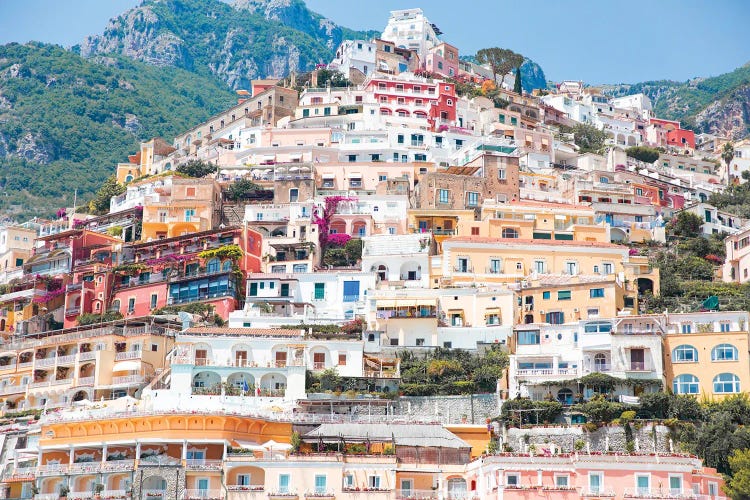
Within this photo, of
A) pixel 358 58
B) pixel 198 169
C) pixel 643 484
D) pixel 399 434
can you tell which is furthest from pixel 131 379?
pixel 358 58

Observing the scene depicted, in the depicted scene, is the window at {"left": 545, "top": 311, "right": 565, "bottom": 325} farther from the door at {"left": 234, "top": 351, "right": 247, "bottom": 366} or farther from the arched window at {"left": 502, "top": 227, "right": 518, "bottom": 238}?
the door at {"left": 234, "top": 351, "right": 247, "bottom": 366}

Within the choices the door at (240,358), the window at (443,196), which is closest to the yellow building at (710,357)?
the door at (240,358)

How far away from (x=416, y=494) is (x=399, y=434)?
10.5 feet

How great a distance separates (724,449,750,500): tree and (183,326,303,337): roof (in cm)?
2395

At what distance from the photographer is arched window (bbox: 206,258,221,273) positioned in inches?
2813

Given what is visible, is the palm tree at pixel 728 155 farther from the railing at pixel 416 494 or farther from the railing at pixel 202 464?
the railing at pixel 202 464

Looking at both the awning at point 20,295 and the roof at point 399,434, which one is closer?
the roof at point 399,434

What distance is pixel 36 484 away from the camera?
54.9 m

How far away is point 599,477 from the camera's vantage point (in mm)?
46312

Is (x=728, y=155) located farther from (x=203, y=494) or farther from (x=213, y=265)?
(x=203, y=494)

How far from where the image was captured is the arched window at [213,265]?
71.4m

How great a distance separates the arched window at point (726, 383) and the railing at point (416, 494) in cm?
1571

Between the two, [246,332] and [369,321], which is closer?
[246,332]

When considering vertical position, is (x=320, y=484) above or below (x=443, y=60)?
below
